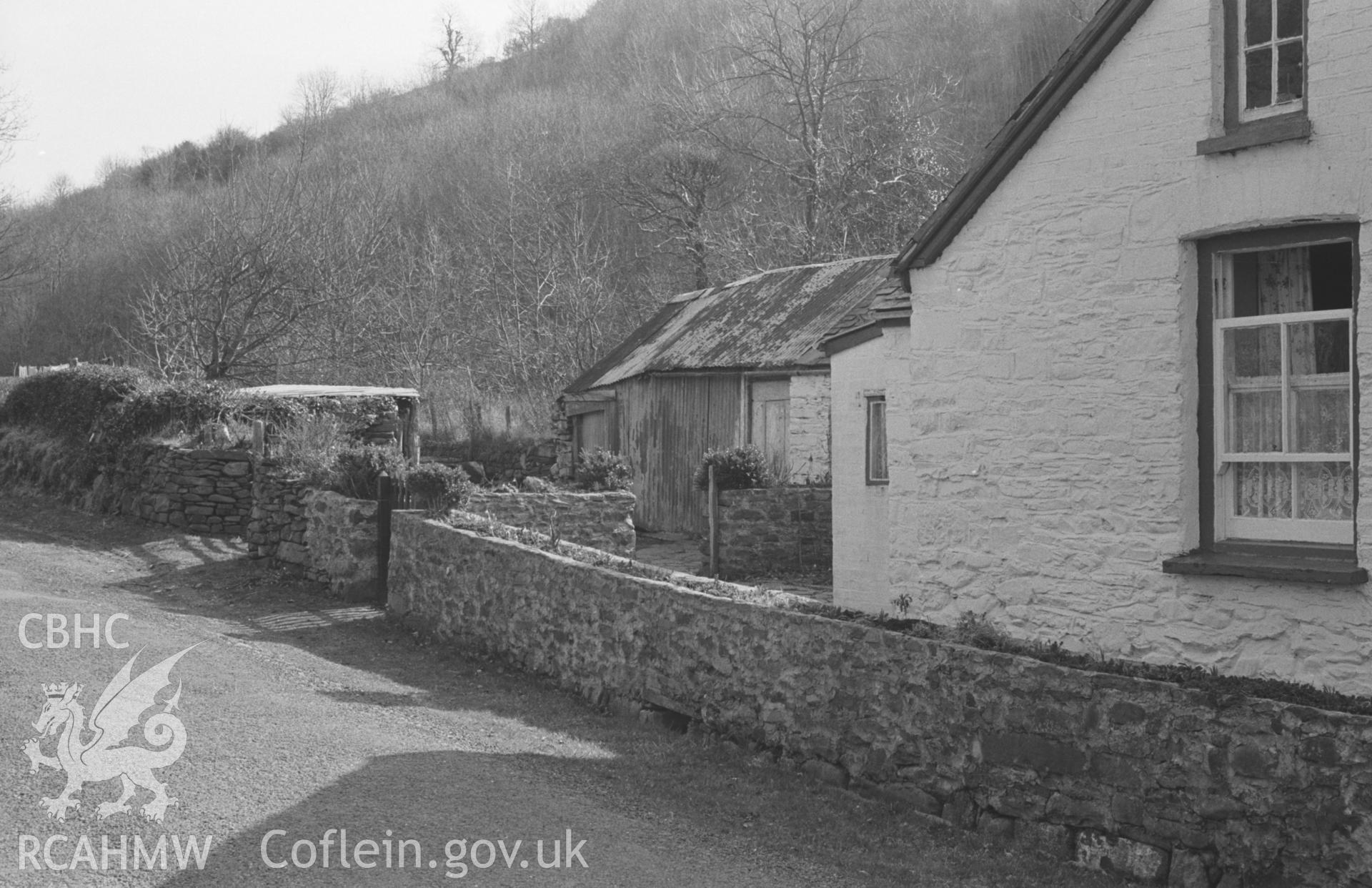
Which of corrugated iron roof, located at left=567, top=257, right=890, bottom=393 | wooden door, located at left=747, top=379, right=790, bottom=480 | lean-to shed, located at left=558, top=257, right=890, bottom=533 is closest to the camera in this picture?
lean-to shed, located at left=558, top=257, right=890, bottom=533

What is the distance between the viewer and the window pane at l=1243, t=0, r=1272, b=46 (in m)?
8.95

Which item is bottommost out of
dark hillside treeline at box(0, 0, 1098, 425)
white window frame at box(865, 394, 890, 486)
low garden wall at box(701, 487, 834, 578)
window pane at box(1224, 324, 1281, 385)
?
low garden wall at box(701, 487, 834, 578)

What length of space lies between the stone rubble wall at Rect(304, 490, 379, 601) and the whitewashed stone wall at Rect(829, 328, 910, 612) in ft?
17.9

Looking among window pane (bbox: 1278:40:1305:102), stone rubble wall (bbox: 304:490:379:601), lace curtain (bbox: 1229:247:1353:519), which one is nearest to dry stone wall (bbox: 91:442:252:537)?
stone rubble wall (bbox: 304:490:379:601)

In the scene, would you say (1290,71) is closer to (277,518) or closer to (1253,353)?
(1253,353)

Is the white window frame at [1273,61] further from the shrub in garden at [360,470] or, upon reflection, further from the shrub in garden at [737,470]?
the shrub in garden at [737,470]

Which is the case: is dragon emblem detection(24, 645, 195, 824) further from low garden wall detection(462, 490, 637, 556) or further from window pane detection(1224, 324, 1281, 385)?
window pane detection(1224, 324, 1281, 385)

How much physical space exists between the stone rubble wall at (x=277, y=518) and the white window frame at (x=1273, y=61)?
1180 centimetres

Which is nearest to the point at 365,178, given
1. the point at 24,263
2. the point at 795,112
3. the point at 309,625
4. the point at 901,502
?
the point at 24,263

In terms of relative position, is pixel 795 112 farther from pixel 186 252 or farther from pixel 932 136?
pixel 186 252

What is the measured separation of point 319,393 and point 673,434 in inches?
251

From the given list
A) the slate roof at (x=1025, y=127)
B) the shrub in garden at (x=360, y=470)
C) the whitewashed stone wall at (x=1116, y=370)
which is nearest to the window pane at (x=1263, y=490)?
the whitewashed stone wall at (x=1116, y=370)

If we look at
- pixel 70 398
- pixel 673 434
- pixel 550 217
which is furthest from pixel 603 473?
pixel 550 217

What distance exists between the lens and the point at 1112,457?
950 centimetres
